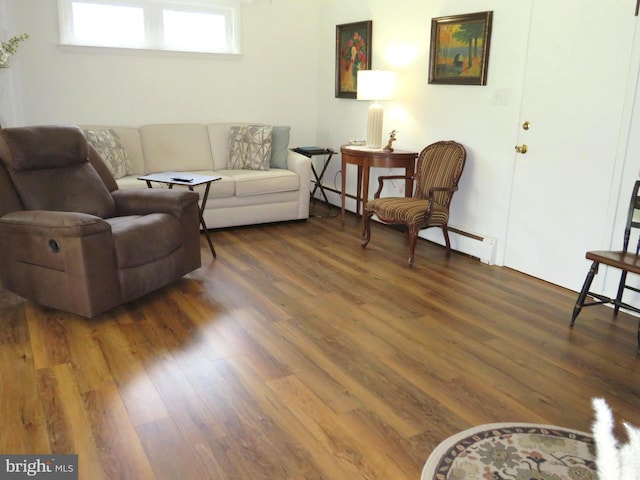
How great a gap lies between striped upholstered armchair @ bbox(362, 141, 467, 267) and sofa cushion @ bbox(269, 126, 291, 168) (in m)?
1.27

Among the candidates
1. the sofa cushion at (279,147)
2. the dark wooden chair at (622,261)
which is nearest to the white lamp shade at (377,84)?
the sofa cushion at (279,147)

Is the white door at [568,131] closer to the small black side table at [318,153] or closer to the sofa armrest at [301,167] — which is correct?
the sofa armrest at [301,167]

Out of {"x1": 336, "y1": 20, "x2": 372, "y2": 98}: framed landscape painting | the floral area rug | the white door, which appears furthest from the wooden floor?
{"x1": 336, "y1": 20, "x2": 372, "y2": 98}: framed landscape painting

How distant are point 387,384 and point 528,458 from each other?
671mm

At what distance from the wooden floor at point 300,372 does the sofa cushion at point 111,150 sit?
146cm

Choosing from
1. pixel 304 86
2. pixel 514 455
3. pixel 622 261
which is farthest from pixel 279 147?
pixel 514 455

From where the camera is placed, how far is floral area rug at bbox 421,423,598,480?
73.5 inches

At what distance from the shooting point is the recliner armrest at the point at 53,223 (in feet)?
9.29

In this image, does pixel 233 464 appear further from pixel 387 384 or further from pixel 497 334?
pixel 497 334

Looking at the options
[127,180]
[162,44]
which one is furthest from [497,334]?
[162,44]

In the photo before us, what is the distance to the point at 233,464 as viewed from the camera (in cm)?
188

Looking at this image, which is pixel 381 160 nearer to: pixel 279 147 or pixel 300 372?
pixel 279 147

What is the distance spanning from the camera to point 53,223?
287 cm

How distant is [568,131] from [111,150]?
3584 millimetres
